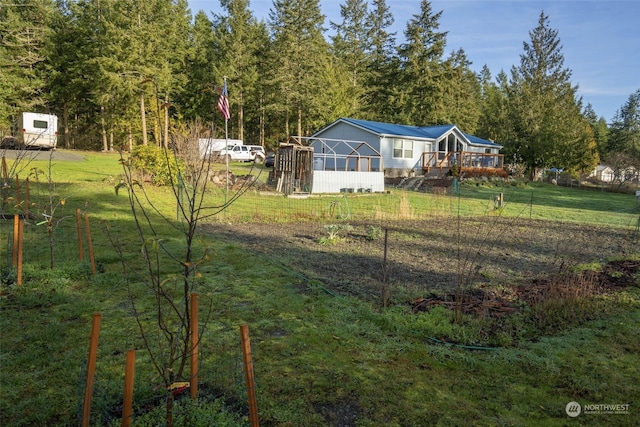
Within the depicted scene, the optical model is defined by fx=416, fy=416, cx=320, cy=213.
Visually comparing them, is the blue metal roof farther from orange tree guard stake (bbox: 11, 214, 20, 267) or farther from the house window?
orange tree guard stake (bbox: 11, 214, 20, 267)

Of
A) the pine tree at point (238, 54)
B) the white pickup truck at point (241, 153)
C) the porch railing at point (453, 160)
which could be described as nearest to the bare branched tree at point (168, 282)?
the porch railing at point (453, 160)

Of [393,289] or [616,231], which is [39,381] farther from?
[616,231]

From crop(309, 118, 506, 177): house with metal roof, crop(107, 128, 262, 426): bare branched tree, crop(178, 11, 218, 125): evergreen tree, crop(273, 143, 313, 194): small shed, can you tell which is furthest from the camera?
crop(178, 11, 218, 125): evergreen tree

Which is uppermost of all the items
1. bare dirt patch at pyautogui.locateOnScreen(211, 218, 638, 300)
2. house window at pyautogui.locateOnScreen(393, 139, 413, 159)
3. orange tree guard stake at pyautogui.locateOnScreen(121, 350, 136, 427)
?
house window at pyautogui.locateOnScreen(393, 139, 413, 159)

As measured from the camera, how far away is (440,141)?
105 feet

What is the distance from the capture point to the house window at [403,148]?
29.0 meters

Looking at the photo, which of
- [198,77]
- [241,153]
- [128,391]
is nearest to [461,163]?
[241,153]

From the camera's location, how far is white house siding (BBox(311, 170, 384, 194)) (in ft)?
59.8

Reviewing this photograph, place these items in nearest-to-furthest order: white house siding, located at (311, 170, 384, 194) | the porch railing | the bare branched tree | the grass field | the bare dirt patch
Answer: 1. the bare branched tree
2. the grass field
3. the bare dirt patch
4. white house siding, located at (311, 170, 384, 194)
5. the porch railing

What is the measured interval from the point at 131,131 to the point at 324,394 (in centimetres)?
3586

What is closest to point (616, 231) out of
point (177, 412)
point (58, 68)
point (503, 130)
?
point (177, 412)

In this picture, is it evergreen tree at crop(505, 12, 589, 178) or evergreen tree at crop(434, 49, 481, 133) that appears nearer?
evergreen tree at crop(505, 12, 589, 178)

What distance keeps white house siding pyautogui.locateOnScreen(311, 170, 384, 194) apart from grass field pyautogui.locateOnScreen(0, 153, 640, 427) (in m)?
12.1

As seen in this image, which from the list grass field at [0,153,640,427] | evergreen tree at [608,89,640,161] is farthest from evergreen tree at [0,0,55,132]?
evergreen tree at [608,89,640,161]
